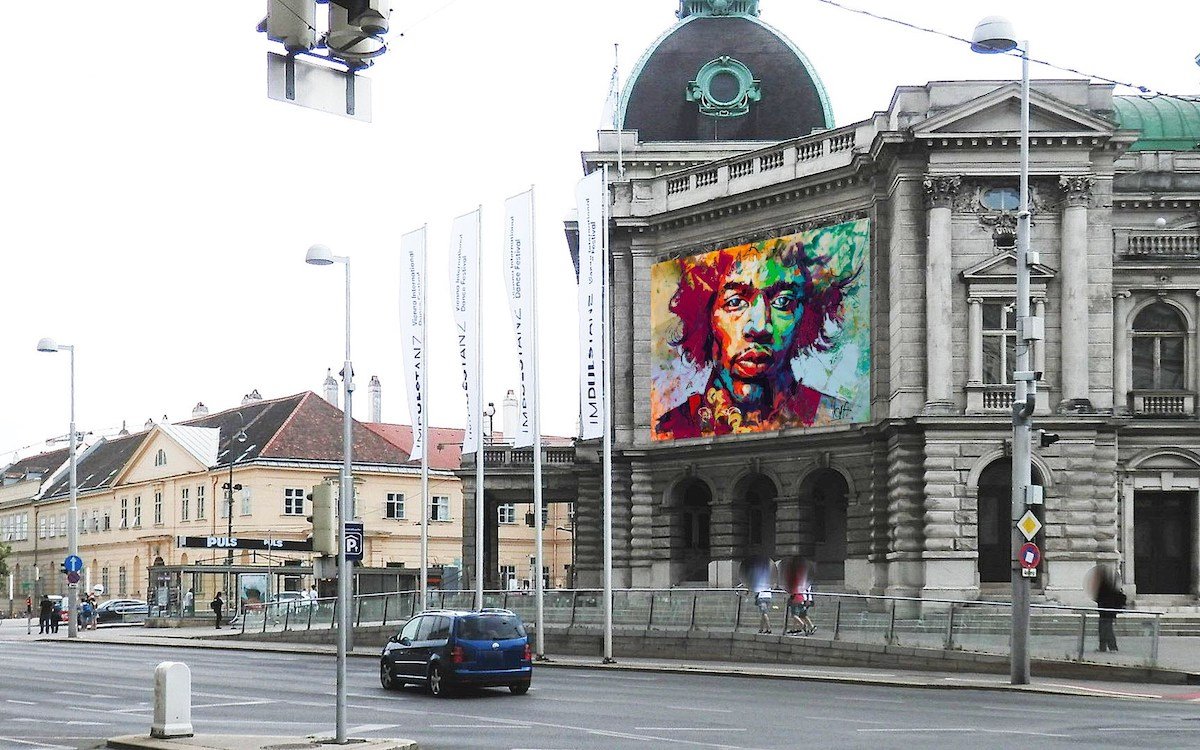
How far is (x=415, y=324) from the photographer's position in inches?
1996

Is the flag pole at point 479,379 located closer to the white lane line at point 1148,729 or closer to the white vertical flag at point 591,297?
the white vertical flag at point 591,297

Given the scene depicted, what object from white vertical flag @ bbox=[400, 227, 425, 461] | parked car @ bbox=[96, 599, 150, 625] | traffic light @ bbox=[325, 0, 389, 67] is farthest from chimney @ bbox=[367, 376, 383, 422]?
traffic light @ bbox=[325, 0, 389, 67]

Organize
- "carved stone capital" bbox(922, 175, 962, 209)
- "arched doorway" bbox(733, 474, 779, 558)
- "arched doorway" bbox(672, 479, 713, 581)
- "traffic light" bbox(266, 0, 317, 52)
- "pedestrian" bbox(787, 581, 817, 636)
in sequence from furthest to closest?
"arched doorway" bbox(672, 479, 713, 581) < "arched doorway" bbox(733, 474, 779, 558) < "carved stone capital" bbox(922, 175, 962, 209) < "pedestrian" bbox(787, 581, 817, 636) < "traffic light" bbox(266, 0, 317, 52)

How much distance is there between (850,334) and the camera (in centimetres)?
5628

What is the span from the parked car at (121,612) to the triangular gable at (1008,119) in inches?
1946

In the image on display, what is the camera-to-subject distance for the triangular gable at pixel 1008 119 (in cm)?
5138

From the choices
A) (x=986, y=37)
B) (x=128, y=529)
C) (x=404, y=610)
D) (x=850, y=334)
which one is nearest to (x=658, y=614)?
(x=404, y=610)

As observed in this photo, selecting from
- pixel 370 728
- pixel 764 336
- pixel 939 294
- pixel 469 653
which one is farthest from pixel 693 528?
pixel 370 728

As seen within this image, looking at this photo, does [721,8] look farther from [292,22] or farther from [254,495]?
[292,22]

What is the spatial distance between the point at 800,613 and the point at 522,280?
12.9 m

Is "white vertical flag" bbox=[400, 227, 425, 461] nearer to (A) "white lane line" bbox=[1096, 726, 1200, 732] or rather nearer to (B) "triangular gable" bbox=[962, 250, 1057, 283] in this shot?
(B) "triangular gable" bbox=[962, 250, 1057, 283]

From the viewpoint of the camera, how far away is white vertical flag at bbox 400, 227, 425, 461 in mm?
50531

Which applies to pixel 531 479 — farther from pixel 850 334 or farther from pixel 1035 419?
pixel 1035 419

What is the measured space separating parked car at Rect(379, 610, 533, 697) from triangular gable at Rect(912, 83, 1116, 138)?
87.4 feet
